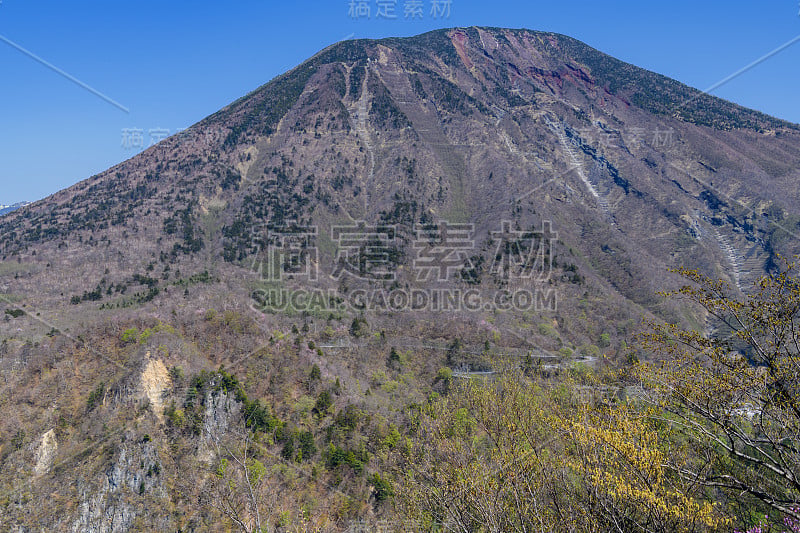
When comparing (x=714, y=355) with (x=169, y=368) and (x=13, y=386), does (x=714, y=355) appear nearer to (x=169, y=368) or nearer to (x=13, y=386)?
(x=169, y=368)

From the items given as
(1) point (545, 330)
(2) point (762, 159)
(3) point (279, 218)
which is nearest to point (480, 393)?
(1) point (545, 330)

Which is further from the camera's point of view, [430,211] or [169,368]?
[430,211]

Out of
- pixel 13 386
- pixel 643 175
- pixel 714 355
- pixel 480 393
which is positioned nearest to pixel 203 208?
pixel 13 386

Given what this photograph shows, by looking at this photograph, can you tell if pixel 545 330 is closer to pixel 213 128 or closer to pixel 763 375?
pixel 763 375

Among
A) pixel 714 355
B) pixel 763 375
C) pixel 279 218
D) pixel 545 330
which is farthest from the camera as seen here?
pixel 279 218

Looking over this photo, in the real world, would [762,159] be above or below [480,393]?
above

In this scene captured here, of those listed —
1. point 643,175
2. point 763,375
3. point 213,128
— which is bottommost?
point 763,375

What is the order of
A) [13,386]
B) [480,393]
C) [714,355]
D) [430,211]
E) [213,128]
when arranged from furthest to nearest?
[213,128], [430,211], [13,386], [480,393], [714,355]
